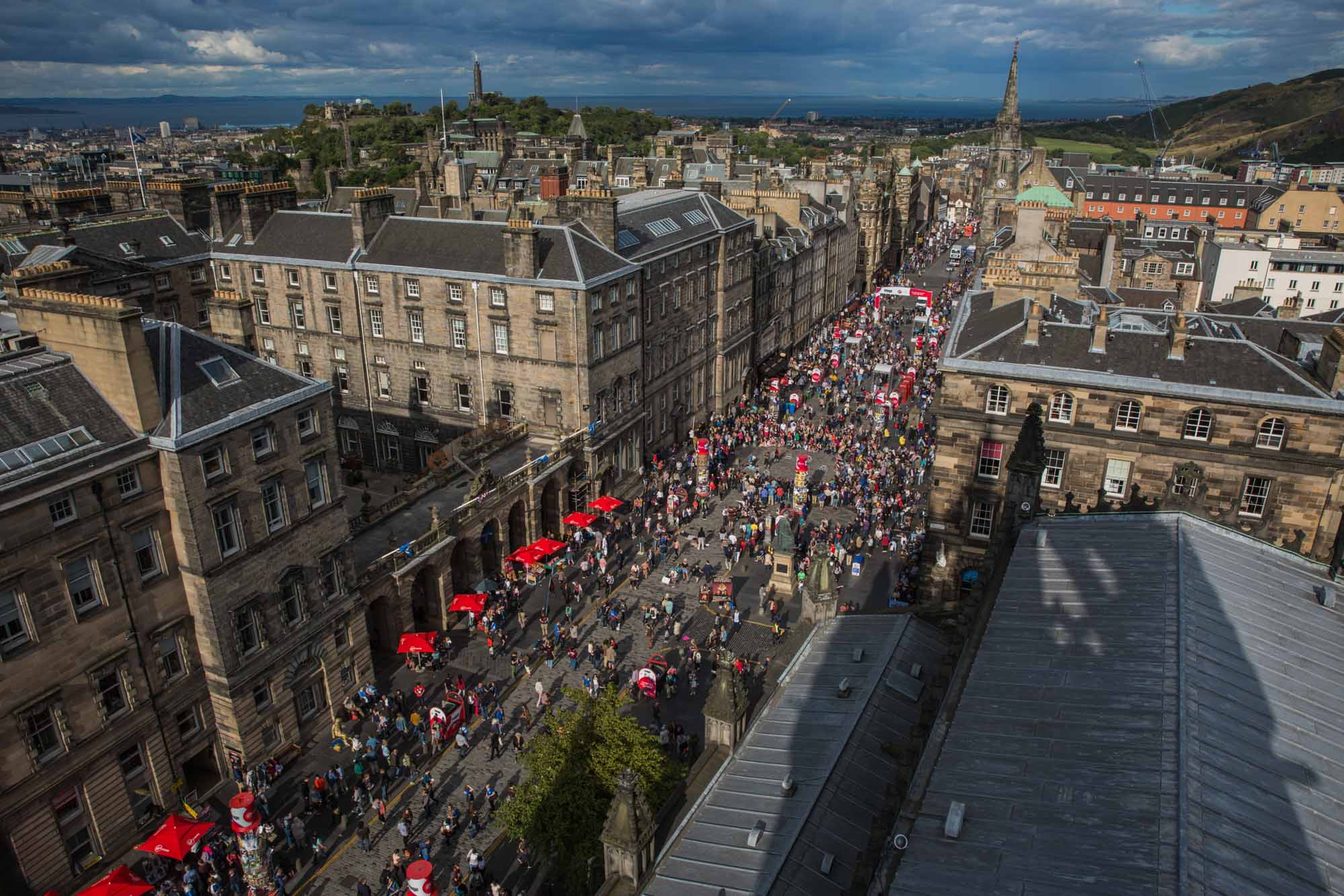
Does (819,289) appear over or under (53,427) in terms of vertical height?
under

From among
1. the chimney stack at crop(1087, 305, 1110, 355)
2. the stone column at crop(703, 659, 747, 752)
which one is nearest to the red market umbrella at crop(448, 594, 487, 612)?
the stone column at crop(703, 659, 747, 752)

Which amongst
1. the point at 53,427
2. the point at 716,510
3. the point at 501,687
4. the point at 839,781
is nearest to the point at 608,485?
the point at 716,510

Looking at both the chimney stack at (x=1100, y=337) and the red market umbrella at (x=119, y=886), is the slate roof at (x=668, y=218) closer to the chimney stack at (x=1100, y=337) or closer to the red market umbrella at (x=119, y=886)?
the chimney stack at (x=1100, y=337)

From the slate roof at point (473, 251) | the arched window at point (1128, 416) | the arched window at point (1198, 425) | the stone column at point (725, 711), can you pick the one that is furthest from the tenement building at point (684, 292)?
the stone column at point (725, 711)

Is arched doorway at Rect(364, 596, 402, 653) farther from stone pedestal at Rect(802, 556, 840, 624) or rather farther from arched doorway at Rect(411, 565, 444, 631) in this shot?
stone pedestal at Rect(802, 556, 840, 624)

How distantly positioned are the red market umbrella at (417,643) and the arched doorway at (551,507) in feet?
42.9

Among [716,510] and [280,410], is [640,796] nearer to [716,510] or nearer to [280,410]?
[280,410]

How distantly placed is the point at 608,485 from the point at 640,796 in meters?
36.3

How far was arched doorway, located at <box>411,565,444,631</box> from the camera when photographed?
39.2 metres

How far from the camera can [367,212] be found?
169 ft

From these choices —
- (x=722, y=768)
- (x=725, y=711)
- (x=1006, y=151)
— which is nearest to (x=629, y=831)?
(x=722, y=768)

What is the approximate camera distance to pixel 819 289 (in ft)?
314

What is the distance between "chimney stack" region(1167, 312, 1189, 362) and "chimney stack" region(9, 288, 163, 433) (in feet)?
124

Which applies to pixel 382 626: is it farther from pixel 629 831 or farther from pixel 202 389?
pixel 629 831
